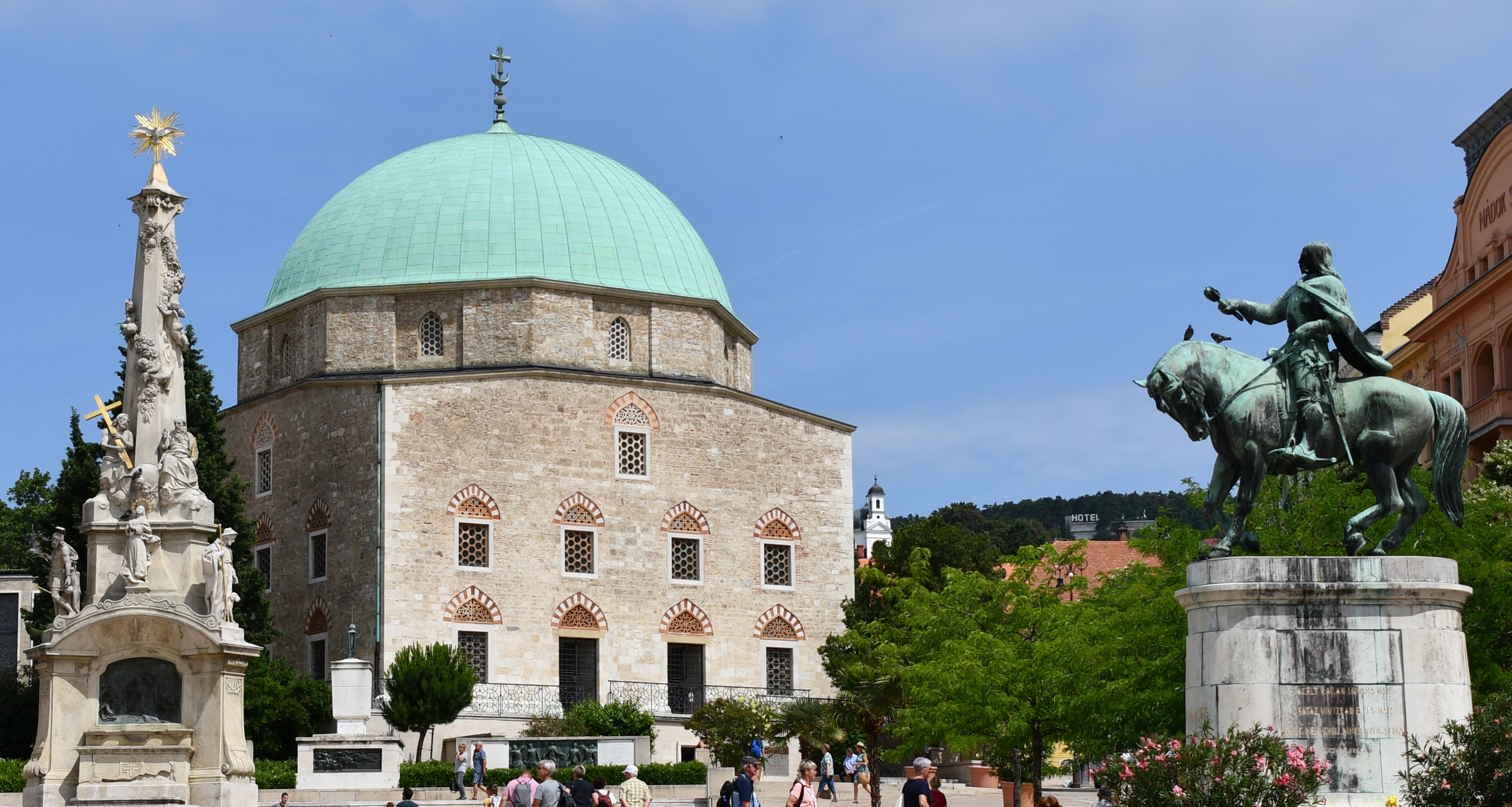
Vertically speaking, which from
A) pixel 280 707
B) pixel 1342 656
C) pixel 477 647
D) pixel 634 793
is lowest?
pixel 634 793

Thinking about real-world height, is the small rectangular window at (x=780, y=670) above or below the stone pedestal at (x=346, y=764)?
above

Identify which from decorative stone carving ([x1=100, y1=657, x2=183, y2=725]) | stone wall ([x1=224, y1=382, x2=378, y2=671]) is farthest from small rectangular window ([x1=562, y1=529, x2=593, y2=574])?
decorative stone carving ([x1=100, y1=657, x2=183, y2=725])

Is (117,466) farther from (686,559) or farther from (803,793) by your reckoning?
(686,559)

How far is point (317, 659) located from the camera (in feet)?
144

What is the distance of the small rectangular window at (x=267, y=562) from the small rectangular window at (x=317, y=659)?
2205 millimetres

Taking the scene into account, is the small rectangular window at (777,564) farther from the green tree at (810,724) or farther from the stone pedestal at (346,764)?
the stone pedestal at (346,764)

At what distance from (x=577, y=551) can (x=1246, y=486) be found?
1268 inches

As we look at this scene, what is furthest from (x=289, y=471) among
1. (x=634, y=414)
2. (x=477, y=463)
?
(x=634, y=414)

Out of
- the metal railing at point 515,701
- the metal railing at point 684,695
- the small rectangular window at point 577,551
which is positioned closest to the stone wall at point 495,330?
the small rectangular window at point 577,551

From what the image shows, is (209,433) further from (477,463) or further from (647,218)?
(647,218)

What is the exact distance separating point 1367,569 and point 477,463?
107ft

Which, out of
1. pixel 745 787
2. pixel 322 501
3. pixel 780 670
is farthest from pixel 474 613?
pixel 745 787

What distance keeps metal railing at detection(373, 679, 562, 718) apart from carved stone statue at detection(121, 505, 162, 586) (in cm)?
1749

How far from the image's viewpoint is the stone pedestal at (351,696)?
32.7 metres
